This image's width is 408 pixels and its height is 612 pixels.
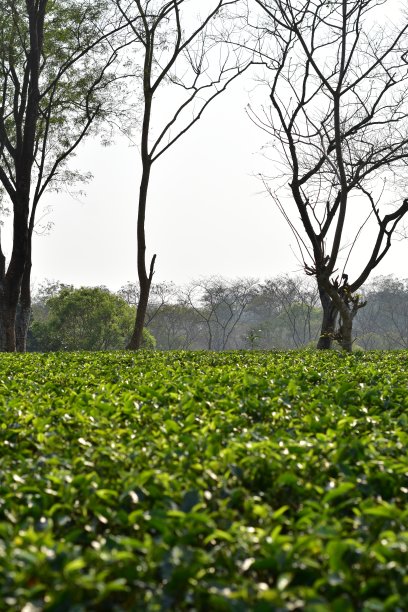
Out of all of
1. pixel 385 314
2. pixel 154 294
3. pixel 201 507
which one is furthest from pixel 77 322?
pixel 385 314

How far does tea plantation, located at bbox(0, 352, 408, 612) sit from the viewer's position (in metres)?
1.61

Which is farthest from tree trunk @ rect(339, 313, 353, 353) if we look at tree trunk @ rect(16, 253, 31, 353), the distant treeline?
the distant treeline

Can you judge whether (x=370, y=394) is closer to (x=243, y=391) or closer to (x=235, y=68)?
(x=243, y=391)

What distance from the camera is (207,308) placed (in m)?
53.0

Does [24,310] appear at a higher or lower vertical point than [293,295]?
lower

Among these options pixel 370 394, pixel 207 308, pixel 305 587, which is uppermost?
pixel 207 308

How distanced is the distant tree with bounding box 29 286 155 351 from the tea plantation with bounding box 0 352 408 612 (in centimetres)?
2939

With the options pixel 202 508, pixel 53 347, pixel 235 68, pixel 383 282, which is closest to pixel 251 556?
pixel 202 508

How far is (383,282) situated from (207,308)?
16.0 meters

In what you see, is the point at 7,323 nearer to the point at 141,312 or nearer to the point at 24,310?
the point at 24,310

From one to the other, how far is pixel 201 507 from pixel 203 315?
167 feet

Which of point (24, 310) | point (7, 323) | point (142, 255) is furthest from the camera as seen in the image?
point (24, 310)

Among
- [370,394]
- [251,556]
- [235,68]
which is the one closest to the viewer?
[251,556]

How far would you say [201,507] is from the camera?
215 cm
